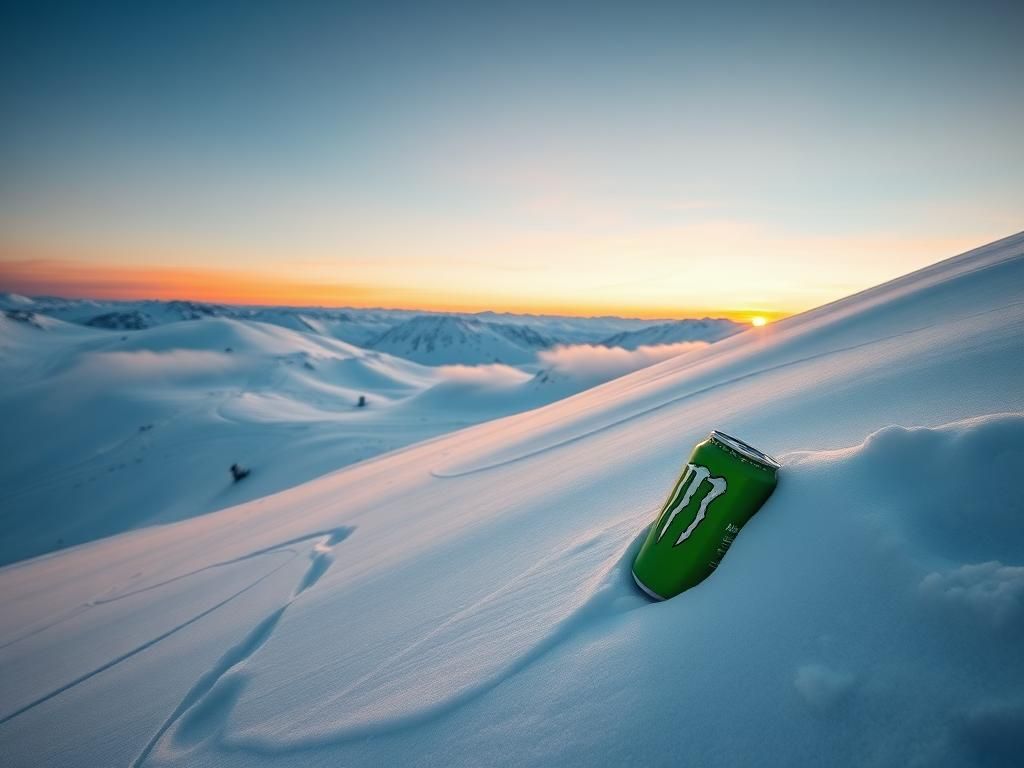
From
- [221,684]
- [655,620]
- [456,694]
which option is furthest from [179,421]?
[655,620]

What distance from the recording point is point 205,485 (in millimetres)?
20453

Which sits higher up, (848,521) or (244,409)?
(848,521)

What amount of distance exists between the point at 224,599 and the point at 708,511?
3867mm

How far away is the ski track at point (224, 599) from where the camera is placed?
2736mm

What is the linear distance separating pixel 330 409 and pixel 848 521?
3772cm

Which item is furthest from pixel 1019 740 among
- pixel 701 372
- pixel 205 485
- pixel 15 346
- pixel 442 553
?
pixel 15 346

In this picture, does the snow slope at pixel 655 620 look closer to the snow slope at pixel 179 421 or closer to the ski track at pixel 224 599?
the ski track at pixel 224 599

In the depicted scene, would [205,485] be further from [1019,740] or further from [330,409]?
[1019,740]

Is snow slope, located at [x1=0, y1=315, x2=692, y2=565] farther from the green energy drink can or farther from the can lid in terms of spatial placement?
the can lid

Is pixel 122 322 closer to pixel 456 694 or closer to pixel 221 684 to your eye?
pixel 221 684

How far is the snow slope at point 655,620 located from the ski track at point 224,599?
36 millimetres

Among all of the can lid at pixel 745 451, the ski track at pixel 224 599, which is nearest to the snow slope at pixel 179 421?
the ski track at pixel 224 599

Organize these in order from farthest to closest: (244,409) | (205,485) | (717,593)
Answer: (244,409), (205,485), (717,593)

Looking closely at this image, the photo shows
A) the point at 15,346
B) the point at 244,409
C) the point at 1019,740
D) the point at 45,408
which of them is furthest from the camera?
the point at 15,346
